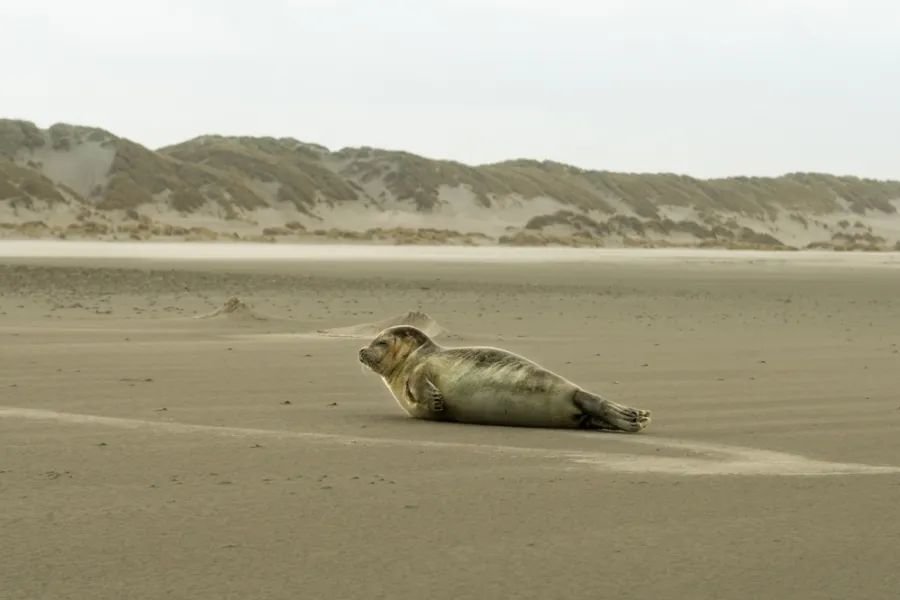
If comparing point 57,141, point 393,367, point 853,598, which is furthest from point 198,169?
point 853,598

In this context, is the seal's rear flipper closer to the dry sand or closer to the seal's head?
the dry sand

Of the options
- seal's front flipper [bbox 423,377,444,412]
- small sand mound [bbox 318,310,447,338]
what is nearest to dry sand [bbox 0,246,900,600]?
seal's front flipper [bbox 423,377,444,412]

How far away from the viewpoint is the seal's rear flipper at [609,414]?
7.33 m

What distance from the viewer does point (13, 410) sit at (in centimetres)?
784

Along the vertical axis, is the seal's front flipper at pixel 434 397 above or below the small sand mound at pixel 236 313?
above

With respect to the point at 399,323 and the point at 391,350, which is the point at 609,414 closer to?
the point at 391,350

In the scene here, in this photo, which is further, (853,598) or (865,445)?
(865,445)

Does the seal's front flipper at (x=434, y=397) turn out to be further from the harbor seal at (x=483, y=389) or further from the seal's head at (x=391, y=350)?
Result: the seal's head at (x=391, y=350)

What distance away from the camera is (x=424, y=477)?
19.2 feet

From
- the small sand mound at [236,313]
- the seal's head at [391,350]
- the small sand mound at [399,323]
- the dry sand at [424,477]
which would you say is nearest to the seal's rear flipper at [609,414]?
the dry sand at [424,477]

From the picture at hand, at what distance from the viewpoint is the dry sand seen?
13.7 ft

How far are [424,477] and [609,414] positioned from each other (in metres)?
1.82

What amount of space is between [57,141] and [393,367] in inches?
3121

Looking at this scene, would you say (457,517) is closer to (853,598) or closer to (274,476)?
(274,476)
